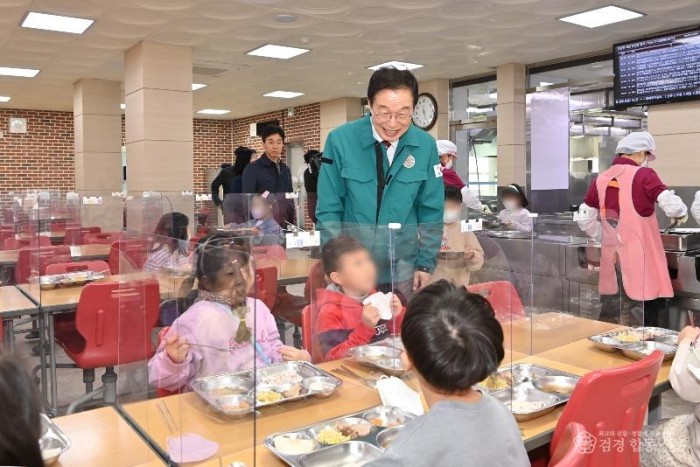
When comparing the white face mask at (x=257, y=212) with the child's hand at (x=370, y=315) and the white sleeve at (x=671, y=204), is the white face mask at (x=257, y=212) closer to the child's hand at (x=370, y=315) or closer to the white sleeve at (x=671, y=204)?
the white sleeve at (x=671, y=204)

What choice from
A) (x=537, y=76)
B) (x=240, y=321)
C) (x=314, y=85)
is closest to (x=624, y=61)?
(x=537, y=76)

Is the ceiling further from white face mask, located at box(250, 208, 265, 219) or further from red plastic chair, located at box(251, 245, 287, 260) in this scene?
red plastic chair, located at box(251, 245, 287, 260)

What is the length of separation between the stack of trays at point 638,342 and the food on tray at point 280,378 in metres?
1.32

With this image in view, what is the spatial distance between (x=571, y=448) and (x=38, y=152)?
40.5 feet

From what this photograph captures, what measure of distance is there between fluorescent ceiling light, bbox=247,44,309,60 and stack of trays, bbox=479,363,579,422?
5648mm

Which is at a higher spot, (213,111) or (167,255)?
(213,111)

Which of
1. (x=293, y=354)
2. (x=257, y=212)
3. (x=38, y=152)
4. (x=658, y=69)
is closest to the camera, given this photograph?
(x=293, y=354)

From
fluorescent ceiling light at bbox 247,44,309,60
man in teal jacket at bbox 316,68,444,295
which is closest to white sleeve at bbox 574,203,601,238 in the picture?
Answer: man in teal jacket at bbox 316,68,444,295

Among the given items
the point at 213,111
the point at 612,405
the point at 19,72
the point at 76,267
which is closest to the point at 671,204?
the point at 612,405

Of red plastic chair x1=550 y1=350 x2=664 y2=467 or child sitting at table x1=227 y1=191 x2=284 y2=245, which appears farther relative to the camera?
child sitting at table x1=227 y1=191 x2=284 y2=245

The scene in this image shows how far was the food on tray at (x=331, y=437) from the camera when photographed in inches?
63.6

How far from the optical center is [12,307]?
10.9 ft

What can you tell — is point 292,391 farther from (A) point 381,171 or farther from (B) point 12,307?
(B) point 12,307

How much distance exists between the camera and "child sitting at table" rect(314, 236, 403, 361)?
2139 mm
